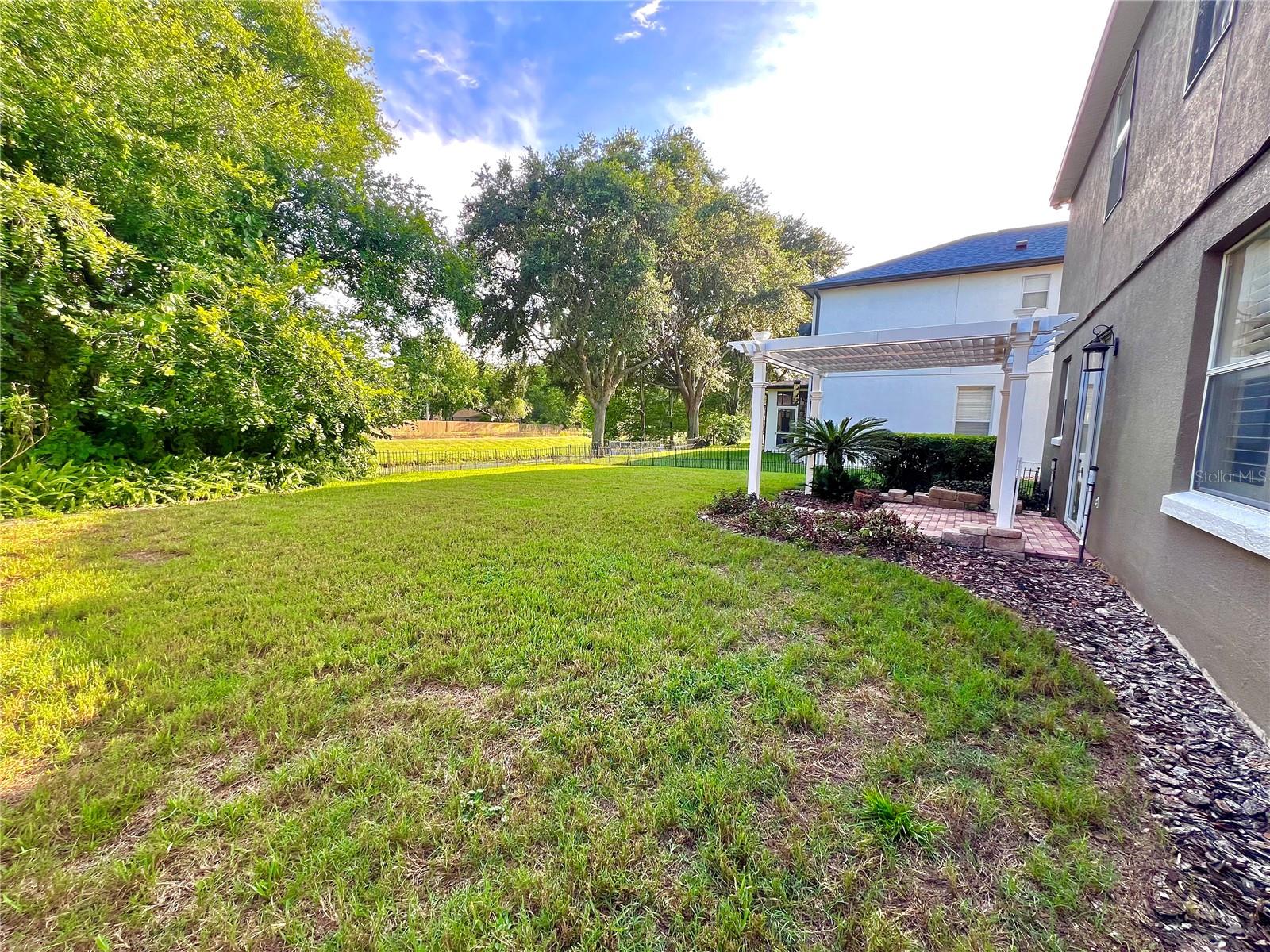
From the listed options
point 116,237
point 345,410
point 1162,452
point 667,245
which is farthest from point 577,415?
point 1162,452

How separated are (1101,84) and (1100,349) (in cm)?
343

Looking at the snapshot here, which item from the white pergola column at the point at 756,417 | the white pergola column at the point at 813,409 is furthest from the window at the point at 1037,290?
the white pergola column at the point at 756,417

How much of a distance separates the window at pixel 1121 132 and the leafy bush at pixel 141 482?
1333 cm

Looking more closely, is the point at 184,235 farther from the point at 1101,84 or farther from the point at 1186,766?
the point at 1101,84

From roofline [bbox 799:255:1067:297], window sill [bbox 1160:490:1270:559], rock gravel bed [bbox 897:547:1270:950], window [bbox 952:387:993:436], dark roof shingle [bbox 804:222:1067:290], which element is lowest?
rock gravel bed [bbox 897:547:1270:950]

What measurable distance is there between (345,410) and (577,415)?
1271 inches

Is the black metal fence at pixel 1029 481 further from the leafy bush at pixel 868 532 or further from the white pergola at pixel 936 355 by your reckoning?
the leafy bush at pixel 868 532

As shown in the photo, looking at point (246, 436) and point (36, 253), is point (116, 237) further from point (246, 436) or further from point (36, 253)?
point (246, 436)

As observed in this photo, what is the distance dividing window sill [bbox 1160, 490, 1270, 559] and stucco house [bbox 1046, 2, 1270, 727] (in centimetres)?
1

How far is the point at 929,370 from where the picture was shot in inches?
479

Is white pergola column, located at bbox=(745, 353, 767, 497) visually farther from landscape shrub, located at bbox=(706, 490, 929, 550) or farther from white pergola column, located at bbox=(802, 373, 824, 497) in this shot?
white pergola column, located at bbox=(802, 373, 824, 497)

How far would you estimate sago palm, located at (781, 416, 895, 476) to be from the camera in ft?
25.2

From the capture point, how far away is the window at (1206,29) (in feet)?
9.98

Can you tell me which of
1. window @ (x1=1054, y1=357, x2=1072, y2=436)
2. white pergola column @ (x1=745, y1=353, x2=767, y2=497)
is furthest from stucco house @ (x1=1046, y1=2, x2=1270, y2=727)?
white pergola column @ (x1=745, y1=353, x2=767, y2=497)
